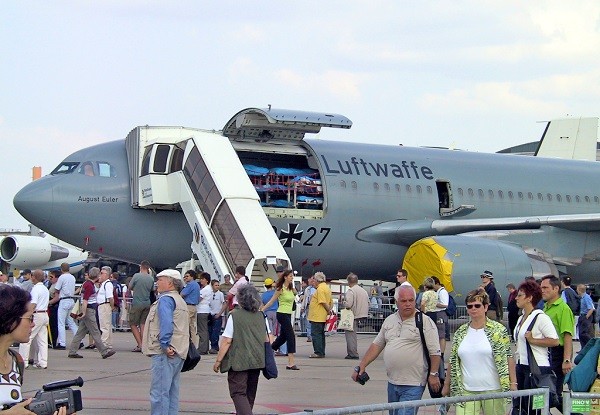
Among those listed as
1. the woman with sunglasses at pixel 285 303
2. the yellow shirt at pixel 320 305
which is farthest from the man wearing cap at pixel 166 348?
the yellow shirt at pixel 320 305

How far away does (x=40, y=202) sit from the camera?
23000 mm

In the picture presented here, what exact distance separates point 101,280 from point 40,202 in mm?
4895

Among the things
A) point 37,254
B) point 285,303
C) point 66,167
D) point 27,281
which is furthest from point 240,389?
point 37,254

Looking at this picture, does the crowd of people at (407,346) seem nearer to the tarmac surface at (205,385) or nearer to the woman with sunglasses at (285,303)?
the tarmac surface at (205,385)

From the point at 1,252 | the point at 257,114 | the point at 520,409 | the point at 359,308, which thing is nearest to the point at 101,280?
the point at 359,308

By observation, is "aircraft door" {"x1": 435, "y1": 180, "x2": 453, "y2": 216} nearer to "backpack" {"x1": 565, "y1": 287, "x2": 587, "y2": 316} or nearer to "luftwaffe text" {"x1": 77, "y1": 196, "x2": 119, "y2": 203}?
"backpack" {"x1": 565, "y1": 287, "x2": 587, "y2": 316}

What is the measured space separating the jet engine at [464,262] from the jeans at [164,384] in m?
14.1

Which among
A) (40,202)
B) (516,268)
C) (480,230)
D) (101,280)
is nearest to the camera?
(101,280)

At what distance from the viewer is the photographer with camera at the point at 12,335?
530 cm

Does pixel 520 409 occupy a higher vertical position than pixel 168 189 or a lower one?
lower

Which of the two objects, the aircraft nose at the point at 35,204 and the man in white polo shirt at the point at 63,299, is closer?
the man in white polo shirt at the point at 63,299

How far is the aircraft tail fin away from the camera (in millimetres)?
59281

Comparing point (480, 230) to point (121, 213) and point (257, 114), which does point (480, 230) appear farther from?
point (121, 213)

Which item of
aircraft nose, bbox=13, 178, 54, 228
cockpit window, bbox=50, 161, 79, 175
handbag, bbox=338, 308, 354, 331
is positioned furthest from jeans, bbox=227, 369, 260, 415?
cockpit window, bbox=50, 161, 79, 175
